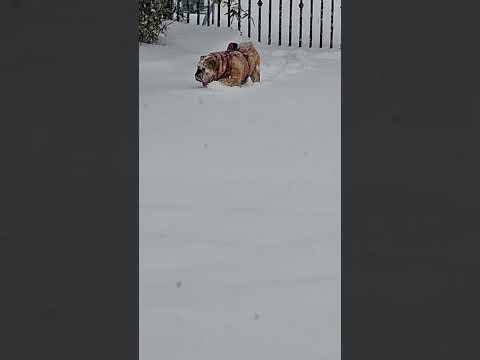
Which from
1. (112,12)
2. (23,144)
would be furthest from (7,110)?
(112,12)

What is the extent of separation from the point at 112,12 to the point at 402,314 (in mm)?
509

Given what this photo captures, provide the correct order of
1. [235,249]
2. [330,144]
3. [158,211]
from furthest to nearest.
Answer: [330,144] < [158,211] < [235,249]

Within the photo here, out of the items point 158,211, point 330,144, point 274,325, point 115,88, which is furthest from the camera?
point 330,144

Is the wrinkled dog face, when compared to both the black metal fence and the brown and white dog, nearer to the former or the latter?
the brown and white dog

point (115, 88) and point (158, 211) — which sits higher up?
point (115, 88)

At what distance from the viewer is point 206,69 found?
6910mm

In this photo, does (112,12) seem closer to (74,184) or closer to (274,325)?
(74,184)

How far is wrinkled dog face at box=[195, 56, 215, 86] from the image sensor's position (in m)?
Answer: 6.89

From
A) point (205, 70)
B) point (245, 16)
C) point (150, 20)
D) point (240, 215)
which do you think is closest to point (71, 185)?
point (240, 215)

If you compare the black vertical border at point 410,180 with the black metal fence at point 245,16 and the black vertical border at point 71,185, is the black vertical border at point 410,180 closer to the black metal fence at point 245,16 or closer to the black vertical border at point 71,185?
the black vertical border at point 71,185

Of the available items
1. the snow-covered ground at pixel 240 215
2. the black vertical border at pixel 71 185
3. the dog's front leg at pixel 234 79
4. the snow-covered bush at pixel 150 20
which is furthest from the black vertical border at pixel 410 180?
the snow-covered bush at pixel 150 20

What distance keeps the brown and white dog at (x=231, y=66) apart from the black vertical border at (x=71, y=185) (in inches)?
232

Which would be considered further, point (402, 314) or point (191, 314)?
point (191, 314)

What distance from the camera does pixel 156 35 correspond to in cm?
829
